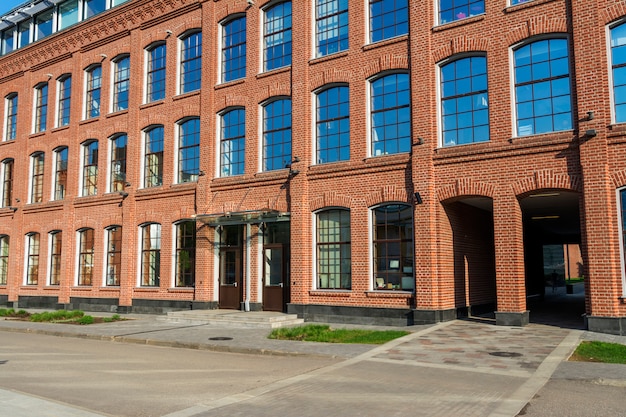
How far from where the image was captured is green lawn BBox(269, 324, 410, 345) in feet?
41.9

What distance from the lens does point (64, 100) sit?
26656 mm

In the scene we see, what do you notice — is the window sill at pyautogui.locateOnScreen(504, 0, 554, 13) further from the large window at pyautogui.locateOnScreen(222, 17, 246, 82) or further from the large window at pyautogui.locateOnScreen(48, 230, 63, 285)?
the large window at pyautogui.locateOnScreen(48, 230, 63, 285)

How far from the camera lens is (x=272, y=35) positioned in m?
A: 19.5

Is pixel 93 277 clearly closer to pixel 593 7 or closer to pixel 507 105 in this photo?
pixel 507 105

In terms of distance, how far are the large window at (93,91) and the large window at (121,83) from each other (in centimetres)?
111

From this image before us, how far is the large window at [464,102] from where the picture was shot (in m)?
15.1

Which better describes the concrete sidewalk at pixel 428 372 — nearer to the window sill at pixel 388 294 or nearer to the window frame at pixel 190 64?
the window sill at pixel 388 294

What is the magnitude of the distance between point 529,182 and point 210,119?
11.9 m

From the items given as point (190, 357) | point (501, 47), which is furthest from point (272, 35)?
point (190, 357)

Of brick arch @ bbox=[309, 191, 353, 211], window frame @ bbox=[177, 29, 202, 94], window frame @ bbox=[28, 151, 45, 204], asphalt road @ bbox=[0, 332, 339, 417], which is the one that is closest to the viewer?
asphalt road @ bbox=[0, 332, 339, 417]

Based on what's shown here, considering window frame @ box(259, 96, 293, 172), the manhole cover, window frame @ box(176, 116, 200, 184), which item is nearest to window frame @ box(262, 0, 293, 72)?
window frame @ box(259, 96, 293, 172)

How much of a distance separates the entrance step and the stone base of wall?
8.26m

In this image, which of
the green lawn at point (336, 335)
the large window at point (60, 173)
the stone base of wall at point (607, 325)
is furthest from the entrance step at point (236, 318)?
the large window at point (60, 173)

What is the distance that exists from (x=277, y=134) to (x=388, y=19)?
5.38 m
